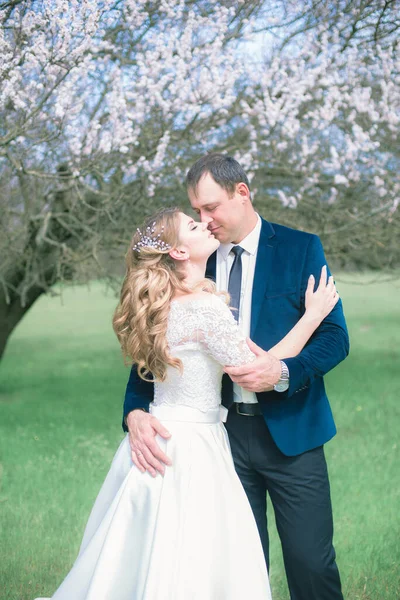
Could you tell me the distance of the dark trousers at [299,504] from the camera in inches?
115

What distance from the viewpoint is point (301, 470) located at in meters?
2.95

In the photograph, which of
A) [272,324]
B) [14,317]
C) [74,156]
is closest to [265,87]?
[74,156]

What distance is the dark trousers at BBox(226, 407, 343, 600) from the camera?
292 centimetres

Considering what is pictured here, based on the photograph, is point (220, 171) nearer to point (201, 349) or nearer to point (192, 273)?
point (192, 273)

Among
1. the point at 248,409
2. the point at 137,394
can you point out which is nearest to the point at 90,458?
the point at 137,394

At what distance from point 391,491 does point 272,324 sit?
3.67 metres

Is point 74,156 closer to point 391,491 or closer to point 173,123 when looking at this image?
point 173,123

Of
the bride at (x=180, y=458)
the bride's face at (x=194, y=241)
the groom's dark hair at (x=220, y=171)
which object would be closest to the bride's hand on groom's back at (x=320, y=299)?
the bride at (x=180, y=458)

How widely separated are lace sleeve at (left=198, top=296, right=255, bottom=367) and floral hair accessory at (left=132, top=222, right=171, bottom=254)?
29 centimetres

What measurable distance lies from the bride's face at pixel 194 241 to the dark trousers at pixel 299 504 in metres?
0.67

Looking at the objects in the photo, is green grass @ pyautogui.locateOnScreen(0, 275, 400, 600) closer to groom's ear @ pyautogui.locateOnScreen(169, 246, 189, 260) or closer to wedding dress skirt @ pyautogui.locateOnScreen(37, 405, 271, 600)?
wedding dress skirt @ pyautogui.locateOnScreen(37, 405, 271, 600)

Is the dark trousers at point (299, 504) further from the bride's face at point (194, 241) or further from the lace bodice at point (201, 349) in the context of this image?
the bride's face at point (194, 241)

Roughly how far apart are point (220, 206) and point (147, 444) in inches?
38.4

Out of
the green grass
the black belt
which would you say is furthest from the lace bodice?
the green grass
